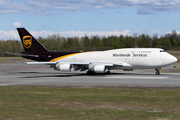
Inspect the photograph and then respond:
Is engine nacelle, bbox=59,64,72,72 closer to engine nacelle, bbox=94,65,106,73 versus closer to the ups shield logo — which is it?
engine nacelle, bbox=94,65,106,73

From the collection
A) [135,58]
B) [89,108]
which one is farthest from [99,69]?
[89,108]

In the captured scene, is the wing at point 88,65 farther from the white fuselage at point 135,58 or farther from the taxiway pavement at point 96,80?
the taxiway pavement at point 96,80

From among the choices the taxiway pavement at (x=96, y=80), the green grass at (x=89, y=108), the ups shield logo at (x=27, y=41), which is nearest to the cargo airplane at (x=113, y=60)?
the taxiway pavement at (x=96, y=80)

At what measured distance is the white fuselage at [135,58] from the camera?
35.2 meters

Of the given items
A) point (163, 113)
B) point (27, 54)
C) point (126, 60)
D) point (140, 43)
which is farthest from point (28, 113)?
point (140, 43)

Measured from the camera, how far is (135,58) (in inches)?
1416

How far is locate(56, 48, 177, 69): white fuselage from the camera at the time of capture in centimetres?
3516

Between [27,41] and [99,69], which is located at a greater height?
[27,41]

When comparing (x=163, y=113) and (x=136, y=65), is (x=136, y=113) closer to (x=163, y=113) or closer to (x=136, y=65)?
(x=163, y=113)

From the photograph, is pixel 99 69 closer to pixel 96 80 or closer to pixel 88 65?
pixel 88 65

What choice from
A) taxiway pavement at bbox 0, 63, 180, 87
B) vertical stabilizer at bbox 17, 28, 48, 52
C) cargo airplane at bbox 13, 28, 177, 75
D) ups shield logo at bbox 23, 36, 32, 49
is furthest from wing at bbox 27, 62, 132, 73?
ups shield logo at bbox 23, 36, 32, 49

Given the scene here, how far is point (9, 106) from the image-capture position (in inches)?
537

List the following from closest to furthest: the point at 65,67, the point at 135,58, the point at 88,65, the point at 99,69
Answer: the point at 99,69
the point at 65,67
the point at 135,58
the point at 88,65

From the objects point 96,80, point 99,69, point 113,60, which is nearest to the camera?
point 96,80
